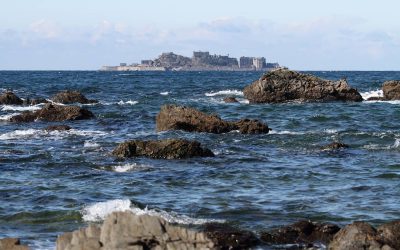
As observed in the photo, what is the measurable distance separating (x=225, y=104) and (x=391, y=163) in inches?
1141

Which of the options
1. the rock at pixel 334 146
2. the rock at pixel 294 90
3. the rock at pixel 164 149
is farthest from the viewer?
the rock at pixel 294 90

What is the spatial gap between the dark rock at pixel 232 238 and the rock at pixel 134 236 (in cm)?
256

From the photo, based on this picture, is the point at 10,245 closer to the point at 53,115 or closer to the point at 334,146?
the point at 334,146

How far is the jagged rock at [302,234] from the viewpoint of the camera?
13629 mm

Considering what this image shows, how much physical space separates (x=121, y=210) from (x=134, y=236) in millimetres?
6643

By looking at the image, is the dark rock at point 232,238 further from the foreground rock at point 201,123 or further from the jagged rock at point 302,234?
the foreground rock at point 201,123

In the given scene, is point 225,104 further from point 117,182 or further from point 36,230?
point 36,230

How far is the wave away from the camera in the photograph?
15.8 m

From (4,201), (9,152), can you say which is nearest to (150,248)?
(4,201)

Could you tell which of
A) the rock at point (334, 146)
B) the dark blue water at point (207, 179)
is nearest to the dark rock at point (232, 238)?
the dark blue water at point (207, 179)

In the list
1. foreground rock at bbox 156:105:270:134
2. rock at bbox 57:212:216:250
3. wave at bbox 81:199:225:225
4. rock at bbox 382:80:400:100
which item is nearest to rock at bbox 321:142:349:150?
foreground rock at bbox 156:105:270:134

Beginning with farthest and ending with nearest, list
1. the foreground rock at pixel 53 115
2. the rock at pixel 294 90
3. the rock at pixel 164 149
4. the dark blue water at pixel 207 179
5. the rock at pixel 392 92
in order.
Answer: the rock at pixel 392 92
the rock at pixel 294 90
the foreground rock at pixel 53 115
the rock at pixel 164 149
the dark blue water at pixel 207 179

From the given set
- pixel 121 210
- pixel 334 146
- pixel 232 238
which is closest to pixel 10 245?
pixel 232 238

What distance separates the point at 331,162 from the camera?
79.8ft
